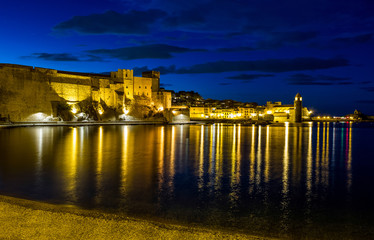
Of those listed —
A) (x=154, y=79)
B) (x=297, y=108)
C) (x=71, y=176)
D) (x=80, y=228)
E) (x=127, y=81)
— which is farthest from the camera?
(x=297, y=108)

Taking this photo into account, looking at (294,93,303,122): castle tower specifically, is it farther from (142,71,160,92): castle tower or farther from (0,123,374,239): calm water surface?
(0,123,374,239): calm water surface

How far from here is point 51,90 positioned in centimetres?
2866

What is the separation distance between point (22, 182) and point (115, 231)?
365cm

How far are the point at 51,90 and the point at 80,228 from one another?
29010 millimetres

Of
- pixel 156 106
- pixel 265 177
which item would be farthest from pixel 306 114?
pixel 265 177

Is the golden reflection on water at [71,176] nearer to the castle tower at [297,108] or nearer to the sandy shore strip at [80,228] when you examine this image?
the sandy shore strip at [80,228]

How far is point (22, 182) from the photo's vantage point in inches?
214

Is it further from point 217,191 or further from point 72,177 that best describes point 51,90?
point 217,191

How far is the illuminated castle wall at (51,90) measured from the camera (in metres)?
25.3

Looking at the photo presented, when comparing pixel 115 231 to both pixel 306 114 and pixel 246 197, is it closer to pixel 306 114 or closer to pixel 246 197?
pixel 246 197

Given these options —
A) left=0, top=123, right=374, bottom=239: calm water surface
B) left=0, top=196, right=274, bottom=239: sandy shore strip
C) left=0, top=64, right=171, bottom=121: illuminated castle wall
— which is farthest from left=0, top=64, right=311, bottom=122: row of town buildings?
left=0, top=196, right=274, bottom=239: sandy shore strip

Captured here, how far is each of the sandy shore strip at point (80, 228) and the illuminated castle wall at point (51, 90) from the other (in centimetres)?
2585

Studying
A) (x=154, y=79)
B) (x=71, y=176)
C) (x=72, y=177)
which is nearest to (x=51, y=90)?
(x=154, y=79)

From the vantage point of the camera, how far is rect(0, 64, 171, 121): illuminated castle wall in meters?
25.3
